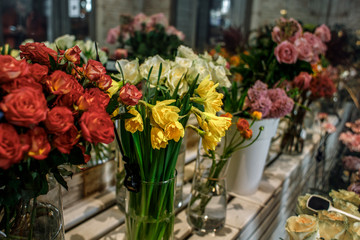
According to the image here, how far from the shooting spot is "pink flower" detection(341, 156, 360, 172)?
4.23 feet

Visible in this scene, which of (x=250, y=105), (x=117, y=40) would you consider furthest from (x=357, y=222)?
(x=117, y=40)

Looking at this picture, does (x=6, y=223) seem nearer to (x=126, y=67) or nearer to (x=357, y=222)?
(x=126, y=67)

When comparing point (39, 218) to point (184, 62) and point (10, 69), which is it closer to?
point (10, 69)

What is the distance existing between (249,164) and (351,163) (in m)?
0.45

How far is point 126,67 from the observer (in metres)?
0.81

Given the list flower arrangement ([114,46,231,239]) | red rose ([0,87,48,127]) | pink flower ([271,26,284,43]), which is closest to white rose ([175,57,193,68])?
flower arrangement ([114,46,231,239])

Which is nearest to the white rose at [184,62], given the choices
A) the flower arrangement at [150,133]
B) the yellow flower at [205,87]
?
the flower arrangement at [150,133]

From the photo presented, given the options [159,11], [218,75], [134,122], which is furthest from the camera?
[159,11]

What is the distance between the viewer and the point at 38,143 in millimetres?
471

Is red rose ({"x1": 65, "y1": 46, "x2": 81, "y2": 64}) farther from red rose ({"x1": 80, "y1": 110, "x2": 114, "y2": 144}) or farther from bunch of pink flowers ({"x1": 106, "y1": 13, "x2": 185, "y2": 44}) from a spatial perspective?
bunch of pink flowers ({"x1": 106, "y1": 13, "x2": 185, "y2": 44})

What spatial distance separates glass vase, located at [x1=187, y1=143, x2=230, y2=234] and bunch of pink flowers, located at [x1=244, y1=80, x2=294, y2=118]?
210 mm

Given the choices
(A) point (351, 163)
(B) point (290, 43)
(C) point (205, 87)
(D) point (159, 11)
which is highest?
(D) point (159, 11)

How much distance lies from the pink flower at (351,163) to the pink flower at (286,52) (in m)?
0.47

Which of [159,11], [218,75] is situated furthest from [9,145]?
[159,11]
